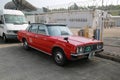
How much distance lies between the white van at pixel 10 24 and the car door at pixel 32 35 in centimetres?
301

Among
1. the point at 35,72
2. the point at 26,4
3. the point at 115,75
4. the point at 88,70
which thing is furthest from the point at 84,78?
the point at 26,4

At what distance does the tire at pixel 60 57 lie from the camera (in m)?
5.55

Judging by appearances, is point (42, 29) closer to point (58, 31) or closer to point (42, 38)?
point (42, 38)

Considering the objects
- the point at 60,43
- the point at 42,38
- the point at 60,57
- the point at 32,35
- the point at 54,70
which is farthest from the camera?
the point at 32,35

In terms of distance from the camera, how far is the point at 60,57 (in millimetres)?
5652

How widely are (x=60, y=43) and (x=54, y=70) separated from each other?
3.31 feet

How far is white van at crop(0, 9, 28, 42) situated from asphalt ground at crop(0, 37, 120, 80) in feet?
13.9

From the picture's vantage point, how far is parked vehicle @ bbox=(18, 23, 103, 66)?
17.2 feet

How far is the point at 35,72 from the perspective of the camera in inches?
199

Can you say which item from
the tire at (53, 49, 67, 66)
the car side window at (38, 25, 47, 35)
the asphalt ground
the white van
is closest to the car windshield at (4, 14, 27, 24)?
the white van

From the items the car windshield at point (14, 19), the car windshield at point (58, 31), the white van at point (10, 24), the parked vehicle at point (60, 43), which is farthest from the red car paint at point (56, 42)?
the car windshield at point (14, 19)

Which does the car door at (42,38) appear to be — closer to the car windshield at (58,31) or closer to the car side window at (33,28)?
the car windshield at (58,31)

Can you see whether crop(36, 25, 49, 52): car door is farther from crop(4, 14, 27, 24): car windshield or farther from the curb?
crop(4, 14, 27, 24): car windshield

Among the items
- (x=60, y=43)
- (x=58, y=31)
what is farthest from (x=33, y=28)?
(x=60, y=43)
